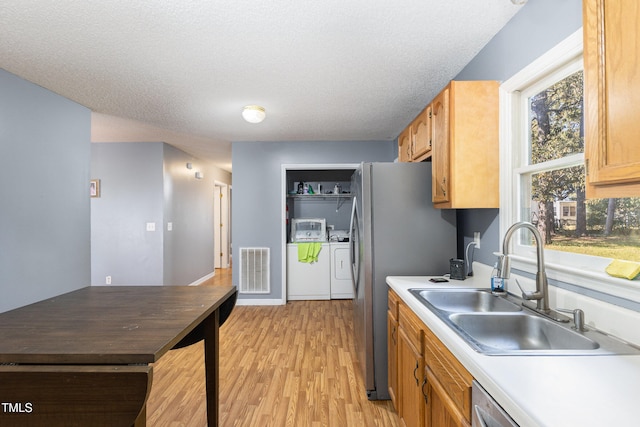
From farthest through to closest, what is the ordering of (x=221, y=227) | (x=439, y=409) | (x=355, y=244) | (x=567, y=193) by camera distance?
1. (x=221, y=227)
2. (x=355, y=244)
3. (x=567, y=193)
4. (x=439, y=409)

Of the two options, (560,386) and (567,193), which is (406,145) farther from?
(560,386)

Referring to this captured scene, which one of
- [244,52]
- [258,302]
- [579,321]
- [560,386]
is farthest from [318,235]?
[560,386]

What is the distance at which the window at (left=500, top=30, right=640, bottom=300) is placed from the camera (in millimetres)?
1239

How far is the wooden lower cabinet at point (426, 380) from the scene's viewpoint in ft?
3.49

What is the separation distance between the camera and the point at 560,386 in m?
0.79

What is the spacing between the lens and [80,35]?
1.96 metres

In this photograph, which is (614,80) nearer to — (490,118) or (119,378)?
(490,118)

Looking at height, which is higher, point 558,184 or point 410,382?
point 558,184

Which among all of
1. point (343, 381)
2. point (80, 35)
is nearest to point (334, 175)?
point (343, 381)

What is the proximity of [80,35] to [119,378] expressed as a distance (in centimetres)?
209

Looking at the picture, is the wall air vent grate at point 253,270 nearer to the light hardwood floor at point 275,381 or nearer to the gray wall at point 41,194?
the light hardwood floor at point 275,381

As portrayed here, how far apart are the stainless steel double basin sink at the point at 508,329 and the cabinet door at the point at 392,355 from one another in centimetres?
37

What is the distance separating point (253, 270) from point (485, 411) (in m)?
4.05

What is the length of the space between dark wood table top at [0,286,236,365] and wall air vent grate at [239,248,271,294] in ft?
9.31
